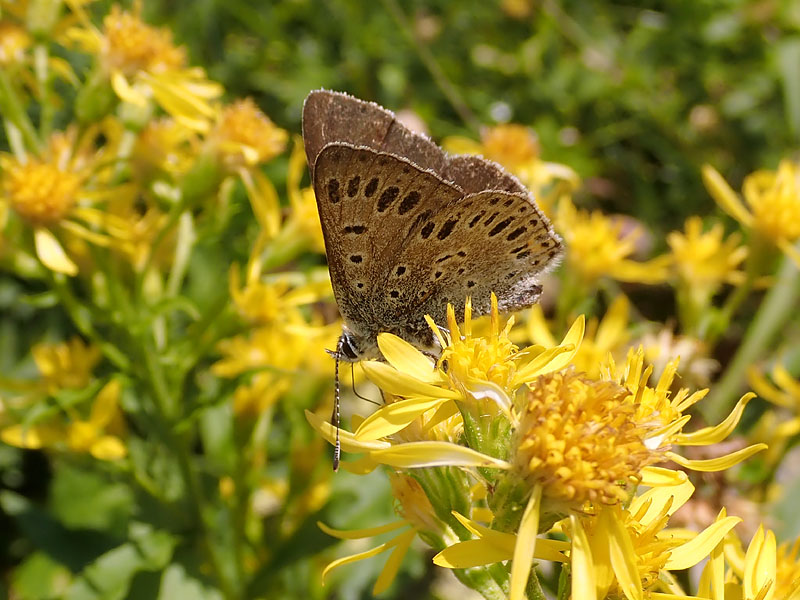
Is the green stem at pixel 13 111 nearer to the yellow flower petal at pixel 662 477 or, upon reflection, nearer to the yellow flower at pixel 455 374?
the yellow flower at pixel 455 374

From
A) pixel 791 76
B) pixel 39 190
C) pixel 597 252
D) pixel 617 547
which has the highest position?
pixel 791 76

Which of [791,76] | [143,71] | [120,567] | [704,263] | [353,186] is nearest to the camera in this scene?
[353,186]

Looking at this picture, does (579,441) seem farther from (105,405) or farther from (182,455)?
(105,405)

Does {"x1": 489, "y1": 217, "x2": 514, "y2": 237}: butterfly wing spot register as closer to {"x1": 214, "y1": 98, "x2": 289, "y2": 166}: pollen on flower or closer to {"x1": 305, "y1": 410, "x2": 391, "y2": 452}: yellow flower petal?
{"x1": 305, "y1": 410, "x2": 391, "y2": 452}: yellow flower petal

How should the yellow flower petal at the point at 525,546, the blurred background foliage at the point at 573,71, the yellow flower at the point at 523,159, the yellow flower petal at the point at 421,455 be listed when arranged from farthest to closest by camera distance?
the blurred background foliage at the point at 573,71 → the yellow flower at the point at 523,159 → the yellow flower petal at the point at 421,455 → the yellow flower petal at the point at 525,546

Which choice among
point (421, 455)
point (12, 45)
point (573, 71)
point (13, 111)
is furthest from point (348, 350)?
point (573, 71)

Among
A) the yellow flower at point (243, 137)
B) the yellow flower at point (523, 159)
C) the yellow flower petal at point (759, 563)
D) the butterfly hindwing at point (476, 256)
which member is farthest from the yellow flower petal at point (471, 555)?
the yellow flower at point (523, 159)

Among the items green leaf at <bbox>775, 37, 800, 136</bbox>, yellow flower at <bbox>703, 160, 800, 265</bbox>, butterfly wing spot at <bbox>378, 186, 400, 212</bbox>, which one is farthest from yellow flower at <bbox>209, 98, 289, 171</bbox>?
green leaf at <bbox>775, 37, 800, 136</bbox>

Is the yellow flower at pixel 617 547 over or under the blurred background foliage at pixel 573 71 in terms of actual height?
under
